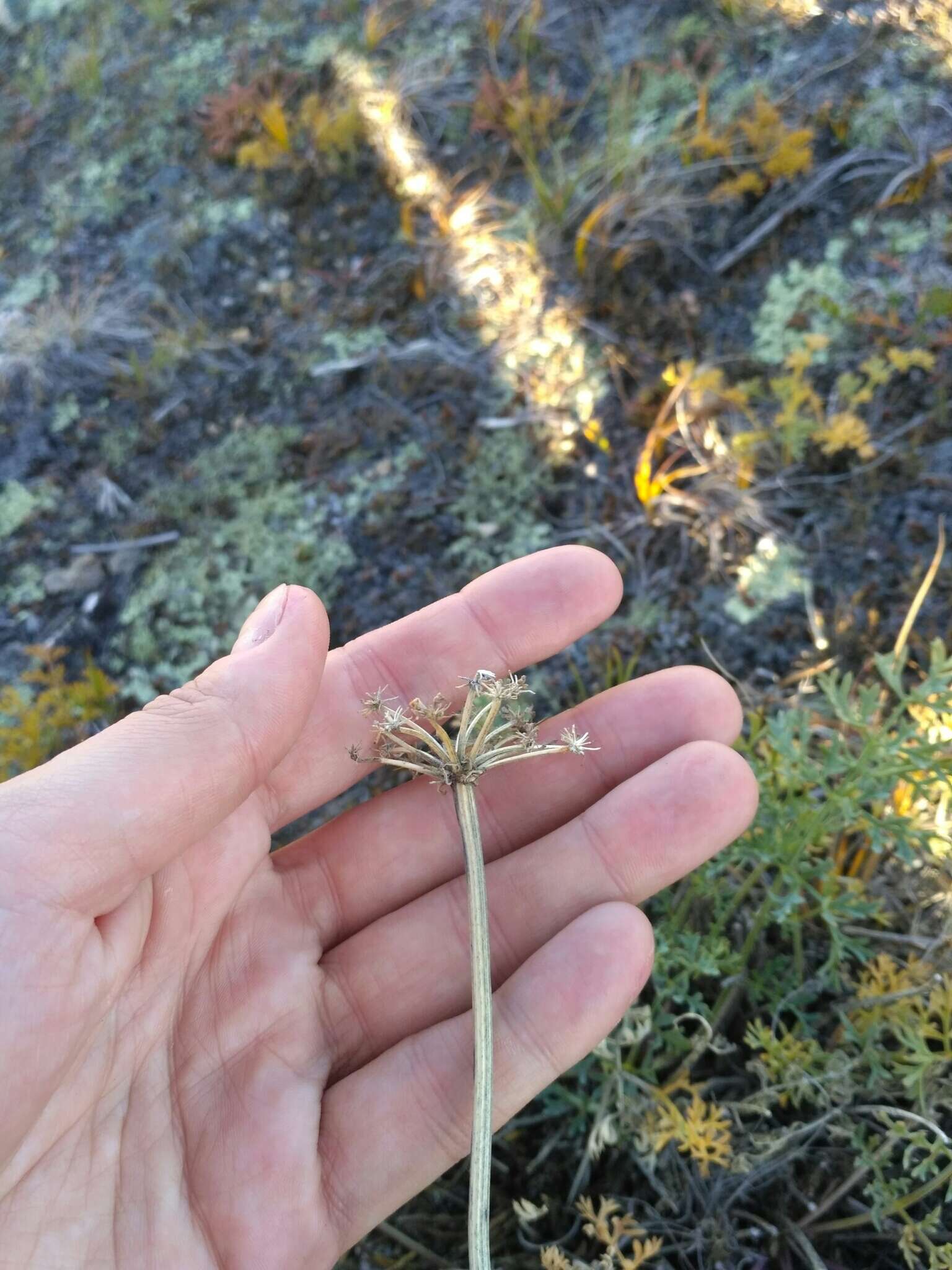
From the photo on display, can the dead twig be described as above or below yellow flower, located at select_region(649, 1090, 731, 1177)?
above

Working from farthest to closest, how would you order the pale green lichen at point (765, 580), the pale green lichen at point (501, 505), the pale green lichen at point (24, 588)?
the pale green lichen at point (24, 588) → the pale green lichen at point (501, 505) → the pale green lichen at point (765, 580)

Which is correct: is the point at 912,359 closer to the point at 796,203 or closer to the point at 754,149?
the point at 796,203

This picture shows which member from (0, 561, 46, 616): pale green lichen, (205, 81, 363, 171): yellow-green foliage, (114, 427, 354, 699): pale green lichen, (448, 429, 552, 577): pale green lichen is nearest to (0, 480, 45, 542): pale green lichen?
(0, 561, 46, 616): pale green lichen

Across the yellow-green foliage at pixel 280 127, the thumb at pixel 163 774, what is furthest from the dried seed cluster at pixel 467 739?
the yellow-green foliage at pixel 280 127

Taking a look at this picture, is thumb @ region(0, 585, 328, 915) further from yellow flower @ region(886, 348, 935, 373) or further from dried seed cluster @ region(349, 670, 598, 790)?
yellow flower @ region(886, 348, 935, 373)

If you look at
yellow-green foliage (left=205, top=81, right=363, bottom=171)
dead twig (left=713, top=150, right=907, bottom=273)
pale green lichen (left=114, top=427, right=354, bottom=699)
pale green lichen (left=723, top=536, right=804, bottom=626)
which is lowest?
pale green lichen (left=723, top=536, right=804, bottom=626)

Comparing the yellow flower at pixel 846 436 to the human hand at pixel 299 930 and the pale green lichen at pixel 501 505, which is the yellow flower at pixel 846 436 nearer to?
the pale green lichen at pixel 501 505

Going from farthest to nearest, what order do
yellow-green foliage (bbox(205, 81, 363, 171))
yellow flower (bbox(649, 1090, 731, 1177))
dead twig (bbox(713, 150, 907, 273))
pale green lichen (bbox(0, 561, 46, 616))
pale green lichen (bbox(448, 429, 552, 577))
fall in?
yellow-green foliage (bbox(205, 81, 363, 171)), dead twig (bbox(713, 150, 907, 273)), pale green lichen (bbox(0, 561, 46, 616)), pale green lichen (bbox(448, 429, 552, 577)), yellow flower (bbox(649, 1090, 731, 1177))

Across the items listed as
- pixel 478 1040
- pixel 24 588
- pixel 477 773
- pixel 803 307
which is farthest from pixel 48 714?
pixel 803 307
